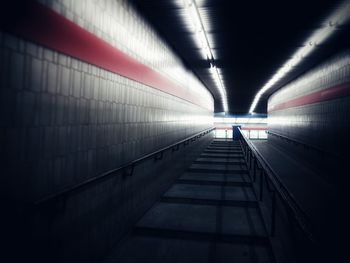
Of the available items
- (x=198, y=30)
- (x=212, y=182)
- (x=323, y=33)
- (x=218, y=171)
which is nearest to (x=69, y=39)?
(x=198, y=30)

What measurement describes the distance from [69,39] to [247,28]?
4044mm

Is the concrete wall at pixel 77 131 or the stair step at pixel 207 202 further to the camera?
the stair step at pixel 207 202

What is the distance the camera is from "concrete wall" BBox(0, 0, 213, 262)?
6.68ft

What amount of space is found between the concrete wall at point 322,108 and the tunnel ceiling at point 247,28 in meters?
0.55

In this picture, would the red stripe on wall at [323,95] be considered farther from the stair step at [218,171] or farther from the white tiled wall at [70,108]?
the white tiled wall at [70,108]

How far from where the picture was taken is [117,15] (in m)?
3.69

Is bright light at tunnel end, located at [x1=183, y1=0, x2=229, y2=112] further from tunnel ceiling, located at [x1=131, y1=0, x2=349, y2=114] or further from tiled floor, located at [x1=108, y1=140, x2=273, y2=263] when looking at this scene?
tiled floor, located at [x1=108, y1=140, x2=273, y2=263]

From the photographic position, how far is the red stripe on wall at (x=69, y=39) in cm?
206

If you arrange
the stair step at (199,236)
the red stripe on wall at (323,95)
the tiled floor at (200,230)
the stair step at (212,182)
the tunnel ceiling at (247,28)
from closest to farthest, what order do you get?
1. the tiled floor at (200,230)
2. the stair step at (199,236)
3. the tunnel ceiling at (247,28)
4. the stair step at (212,182)
5. the red stripe on wall at (323,95)

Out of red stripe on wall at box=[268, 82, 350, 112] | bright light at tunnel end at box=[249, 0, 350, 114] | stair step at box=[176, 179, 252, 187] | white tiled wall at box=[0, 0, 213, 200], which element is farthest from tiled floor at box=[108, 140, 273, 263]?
bright light at tunnel end at box=[249, 0, 350, 114]

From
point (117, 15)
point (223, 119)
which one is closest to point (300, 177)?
point (117, 15)

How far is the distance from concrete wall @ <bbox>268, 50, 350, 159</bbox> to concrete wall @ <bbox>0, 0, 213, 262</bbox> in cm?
515

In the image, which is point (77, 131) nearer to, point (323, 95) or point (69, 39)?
point (69, 39)

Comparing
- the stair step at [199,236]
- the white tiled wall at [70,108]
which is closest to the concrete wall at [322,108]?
the stair step at [199,236]
